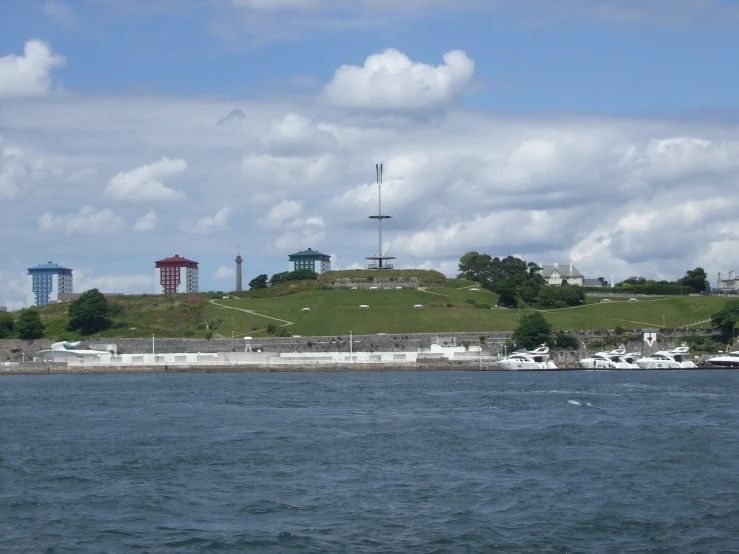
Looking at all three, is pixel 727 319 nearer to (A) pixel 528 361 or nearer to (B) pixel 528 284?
(A) pixel 528 361

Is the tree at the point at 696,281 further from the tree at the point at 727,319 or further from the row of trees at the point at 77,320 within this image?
the row of trees at the point at 77,320

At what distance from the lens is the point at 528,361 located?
80188 mm

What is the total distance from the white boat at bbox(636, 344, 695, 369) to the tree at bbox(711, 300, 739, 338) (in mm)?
10998

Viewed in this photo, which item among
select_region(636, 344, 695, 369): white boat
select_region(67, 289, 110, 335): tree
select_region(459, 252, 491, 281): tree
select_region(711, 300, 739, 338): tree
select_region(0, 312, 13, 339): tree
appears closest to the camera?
select_region(636, 344, 695, 369): white boat

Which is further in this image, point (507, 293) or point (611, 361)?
point (507, 293)

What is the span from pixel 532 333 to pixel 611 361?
871 cm

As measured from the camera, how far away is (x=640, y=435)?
116 ft

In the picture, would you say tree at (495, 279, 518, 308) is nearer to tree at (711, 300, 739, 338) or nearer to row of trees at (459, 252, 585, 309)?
row of trees at (459, 252, 585, 309)

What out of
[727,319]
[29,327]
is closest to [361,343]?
[29,327]

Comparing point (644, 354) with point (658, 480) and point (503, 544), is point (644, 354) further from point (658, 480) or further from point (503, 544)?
point (503, 544)

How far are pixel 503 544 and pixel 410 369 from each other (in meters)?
61.3

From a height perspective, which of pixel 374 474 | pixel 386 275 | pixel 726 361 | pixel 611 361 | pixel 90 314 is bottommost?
pixel 374 474

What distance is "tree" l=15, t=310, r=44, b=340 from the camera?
98.6 m

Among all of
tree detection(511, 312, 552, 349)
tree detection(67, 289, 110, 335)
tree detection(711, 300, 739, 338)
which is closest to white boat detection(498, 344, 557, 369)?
tree detection(511, 312, 552, 349)
